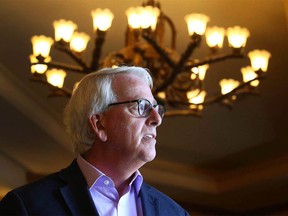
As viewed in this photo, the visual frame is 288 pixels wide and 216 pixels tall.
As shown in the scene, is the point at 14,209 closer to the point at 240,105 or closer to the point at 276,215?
the point at 240,105

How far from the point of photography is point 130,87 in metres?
1.55

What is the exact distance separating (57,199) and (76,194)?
47 millimetres

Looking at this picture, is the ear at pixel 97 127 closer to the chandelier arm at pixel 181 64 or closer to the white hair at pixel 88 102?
the white hair at pixel 88 102

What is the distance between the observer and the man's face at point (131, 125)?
1.45 m

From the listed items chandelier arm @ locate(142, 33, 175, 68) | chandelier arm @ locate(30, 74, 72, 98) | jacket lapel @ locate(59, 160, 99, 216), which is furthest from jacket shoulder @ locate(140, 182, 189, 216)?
chandelier arm @ locate(30, 74, 72, 98)

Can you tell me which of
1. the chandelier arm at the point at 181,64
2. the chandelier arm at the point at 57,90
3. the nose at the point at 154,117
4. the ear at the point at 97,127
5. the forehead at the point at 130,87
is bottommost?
the chandelier arm at the point at 57,90

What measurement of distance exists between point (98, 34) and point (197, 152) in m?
4.08

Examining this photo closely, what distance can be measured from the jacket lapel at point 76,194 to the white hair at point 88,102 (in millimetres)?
118

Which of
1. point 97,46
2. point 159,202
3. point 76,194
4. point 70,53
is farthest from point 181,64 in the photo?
point 76,194

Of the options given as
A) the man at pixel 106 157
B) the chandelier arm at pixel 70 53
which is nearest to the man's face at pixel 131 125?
the man at pixel 106 157

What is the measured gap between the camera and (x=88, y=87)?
156 centimetres

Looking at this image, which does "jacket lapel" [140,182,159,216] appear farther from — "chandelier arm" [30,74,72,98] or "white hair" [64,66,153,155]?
"chandelier arm" [30,74,72,98]

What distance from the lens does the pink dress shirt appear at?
1.40 meters

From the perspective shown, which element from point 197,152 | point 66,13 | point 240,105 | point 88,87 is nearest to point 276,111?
point 240,105
